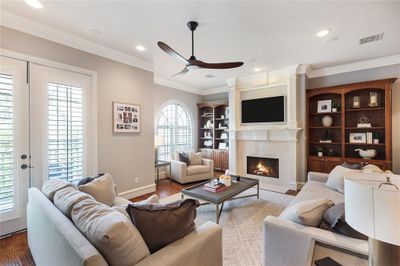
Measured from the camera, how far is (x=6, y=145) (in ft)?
8.41

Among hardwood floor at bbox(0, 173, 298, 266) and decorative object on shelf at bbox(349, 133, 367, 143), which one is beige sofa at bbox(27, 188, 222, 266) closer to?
hardwood floor at bbox(0, 173, 298, 266)

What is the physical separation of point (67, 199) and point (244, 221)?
7.78 feet

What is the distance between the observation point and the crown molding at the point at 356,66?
4.01m

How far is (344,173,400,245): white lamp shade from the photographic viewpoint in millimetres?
825

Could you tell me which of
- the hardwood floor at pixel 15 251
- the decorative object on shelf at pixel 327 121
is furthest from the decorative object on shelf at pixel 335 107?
the hardwood floor at pixel 15 251

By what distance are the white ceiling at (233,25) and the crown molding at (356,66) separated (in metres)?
0.20

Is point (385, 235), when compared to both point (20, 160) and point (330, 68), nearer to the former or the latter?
point (20, 160)

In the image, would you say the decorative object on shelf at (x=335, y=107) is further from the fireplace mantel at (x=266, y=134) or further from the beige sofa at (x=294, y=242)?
the beige sofa at (x=294, y=242)

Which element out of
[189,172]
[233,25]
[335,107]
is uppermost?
[233,25]

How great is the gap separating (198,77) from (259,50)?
→ 7.26 feet

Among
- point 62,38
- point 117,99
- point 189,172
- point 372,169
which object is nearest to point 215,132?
point 189,172

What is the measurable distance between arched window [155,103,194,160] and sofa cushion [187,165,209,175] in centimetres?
125

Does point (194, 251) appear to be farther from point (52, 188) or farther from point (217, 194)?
point (217, 194)

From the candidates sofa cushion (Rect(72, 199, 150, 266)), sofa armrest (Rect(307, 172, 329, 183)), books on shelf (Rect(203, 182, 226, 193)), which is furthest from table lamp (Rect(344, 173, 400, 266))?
sofa armrest (Rect(307, 172, 329, 183))
